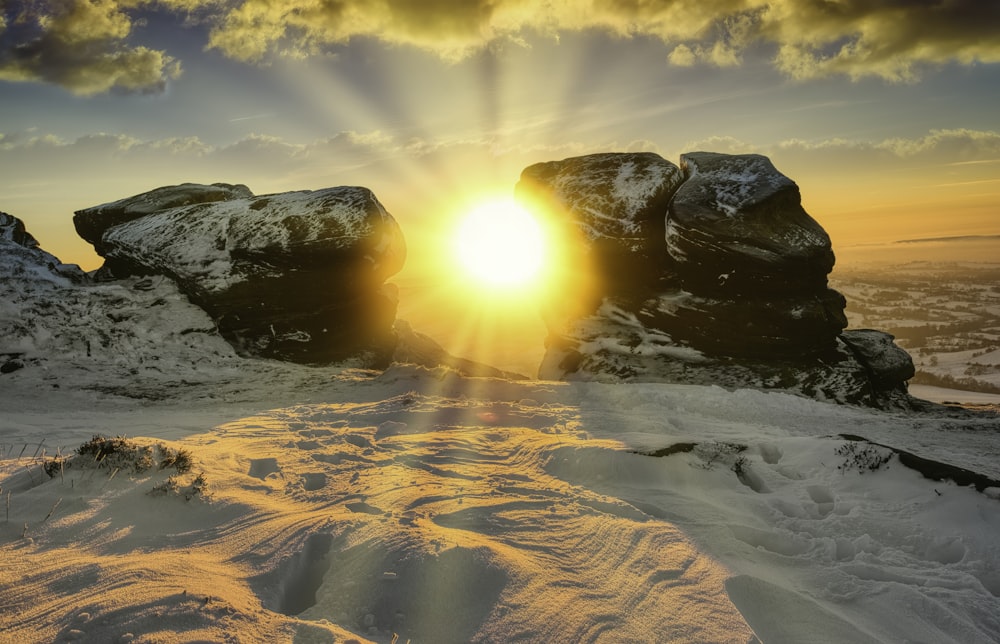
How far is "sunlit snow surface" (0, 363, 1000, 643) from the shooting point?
3373mm

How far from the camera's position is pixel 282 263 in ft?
57.3

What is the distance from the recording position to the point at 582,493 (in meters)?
6.13

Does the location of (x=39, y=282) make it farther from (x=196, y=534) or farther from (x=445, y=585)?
(x=445, y=585)

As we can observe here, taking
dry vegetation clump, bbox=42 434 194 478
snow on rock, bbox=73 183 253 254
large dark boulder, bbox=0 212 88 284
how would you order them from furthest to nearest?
1. snow on rock, bbox=73 183 253 254
2. large dark boulder, bbox=0 212 88 284
3. dry vegetation clump, bbox=42 434 194 478

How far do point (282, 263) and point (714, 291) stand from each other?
15.1 m

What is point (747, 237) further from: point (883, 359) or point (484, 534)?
point (484, 534)

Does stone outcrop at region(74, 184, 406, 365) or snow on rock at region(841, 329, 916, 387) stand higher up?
stone outcrop at region(74, 184, 406, 365)

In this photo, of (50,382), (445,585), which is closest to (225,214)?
(50,382)

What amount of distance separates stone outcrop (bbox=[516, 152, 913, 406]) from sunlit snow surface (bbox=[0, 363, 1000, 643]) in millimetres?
8991

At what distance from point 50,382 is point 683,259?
18804 millimetres

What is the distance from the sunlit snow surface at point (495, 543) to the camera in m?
3.37

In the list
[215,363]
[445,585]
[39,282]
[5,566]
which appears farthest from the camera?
[39,282]

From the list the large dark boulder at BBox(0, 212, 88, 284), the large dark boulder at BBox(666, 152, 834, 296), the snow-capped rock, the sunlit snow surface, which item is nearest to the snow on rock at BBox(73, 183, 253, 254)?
the large dark boulder at BBox(0, 212, 88, 284)

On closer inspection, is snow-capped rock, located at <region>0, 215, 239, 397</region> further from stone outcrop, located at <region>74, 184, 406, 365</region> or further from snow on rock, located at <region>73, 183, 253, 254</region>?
snow on rock, located at <region>73, 183, 253, 254</region>
